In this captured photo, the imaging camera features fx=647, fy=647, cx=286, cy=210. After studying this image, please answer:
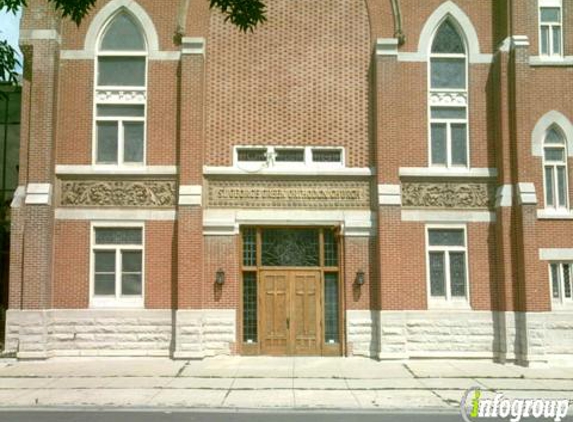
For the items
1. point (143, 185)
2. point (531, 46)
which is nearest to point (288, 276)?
point (143, 185)

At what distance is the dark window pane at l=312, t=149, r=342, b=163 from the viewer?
717 inches

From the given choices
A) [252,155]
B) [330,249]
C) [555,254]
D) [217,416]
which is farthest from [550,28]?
[217,416]

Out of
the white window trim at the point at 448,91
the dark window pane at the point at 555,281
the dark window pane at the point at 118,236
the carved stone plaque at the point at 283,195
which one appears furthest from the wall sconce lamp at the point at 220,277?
the dark window pane at the point at 555,281

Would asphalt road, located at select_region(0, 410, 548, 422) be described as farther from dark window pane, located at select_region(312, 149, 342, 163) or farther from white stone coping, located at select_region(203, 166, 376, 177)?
dark window pane, located at select_region(312, 149, 342, 163)

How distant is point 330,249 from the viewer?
17938mm

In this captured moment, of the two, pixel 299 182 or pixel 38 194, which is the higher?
pixel 299 182

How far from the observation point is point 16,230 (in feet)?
56.3

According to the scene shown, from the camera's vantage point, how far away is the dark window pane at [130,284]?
17.5 metres

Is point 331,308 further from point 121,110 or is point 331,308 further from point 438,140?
point 121,110

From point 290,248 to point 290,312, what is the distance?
1.75 m

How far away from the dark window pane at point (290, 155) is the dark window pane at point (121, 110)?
3.98 metres

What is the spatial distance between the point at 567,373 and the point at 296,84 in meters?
10.3

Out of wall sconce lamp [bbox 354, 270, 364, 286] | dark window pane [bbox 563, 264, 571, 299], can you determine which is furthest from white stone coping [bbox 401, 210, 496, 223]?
dark window pane [bbox 563, 264, 571, 299]

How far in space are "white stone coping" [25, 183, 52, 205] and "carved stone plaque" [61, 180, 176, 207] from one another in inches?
23.4
